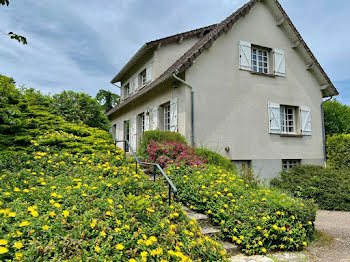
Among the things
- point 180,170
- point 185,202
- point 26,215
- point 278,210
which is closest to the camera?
point 26,215

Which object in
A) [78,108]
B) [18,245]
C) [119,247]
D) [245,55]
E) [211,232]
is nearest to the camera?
[18,245]

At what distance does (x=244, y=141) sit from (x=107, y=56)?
6.07 metres

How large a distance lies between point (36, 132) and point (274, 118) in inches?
337

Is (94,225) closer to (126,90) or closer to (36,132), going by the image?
(36,132)

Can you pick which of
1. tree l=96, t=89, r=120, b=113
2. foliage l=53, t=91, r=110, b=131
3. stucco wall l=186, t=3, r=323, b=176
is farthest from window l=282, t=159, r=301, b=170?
tree l=96, t=89, r=120, b=113

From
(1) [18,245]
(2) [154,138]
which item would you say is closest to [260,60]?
(2) [154,138]

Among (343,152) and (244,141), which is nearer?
(244,141)

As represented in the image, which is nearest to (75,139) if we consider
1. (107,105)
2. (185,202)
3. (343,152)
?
(185,202)

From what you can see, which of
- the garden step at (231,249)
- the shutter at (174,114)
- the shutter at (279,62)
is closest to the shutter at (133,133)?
the shutter at (174,114)

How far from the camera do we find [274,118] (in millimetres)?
10094

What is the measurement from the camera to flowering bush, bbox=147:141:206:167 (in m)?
6.41

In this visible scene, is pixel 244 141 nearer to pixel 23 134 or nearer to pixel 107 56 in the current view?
pixel 107 56

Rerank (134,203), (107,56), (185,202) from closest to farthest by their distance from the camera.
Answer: (134,203)
(185,202)
(107,56)

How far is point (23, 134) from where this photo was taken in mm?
6812
